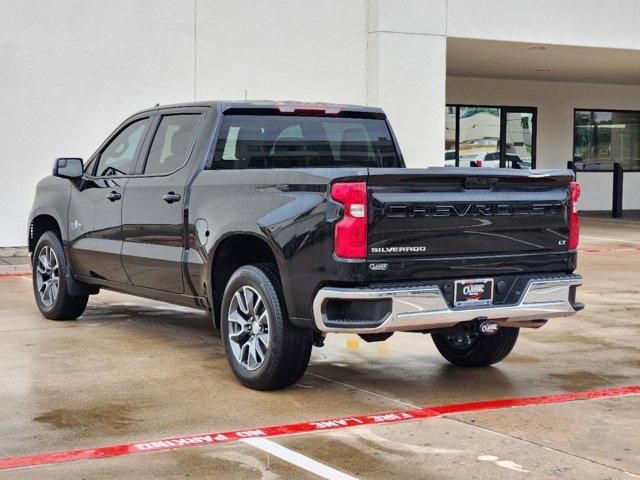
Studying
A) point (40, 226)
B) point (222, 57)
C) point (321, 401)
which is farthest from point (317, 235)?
point (222, 57)

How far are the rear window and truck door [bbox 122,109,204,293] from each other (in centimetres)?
29

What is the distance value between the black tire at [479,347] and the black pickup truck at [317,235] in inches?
0.4

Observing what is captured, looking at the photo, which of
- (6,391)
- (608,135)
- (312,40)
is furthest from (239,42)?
(608,135)

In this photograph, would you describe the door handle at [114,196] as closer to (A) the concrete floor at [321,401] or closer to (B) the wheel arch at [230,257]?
(A) the concrete floor at [321,401]

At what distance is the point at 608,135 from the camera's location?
95.0 feet

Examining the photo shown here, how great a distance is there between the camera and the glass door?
27312mm

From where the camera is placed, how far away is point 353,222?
6.43 metres

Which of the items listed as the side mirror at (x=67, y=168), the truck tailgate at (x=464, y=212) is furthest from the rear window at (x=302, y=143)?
the side mirror at (x=67, y=168)

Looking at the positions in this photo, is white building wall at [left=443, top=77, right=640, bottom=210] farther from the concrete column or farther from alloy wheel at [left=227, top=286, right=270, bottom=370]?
alloy wheel at [left=227, top=286, right=270, bottom=370]

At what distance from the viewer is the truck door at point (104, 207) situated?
8875 millimetres

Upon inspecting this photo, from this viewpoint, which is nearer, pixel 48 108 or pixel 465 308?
pixel 465 308

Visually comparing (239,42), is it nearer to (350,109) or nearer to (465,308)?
(350,109)

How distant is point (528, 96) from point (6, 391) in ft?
72.9

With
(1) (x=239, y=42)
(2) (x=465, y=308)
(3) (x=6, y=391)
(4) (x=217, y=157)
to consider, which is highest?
(1) (x=239, y=42)
